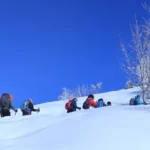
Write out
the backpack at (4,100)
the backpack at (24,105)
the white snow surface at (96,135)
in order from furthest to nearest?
1. the backpack at (24,105)
2. the backpack at (4,100)
3. the white snow surface at (96,135)

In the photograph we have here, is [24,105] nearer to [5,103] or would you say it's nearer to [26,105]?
[26,105]

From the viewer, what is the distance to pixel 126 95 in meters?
37.4

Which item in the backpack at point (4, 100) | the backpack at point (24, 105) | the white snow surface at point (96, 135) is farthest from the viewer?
the backpack at point (24, 105)

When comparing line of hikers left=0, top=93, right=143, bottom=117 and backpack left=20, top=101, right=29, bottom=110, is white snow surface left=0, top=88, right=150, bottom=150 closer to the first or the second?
line of hikers left=0, top=93, right=143, bottom=117

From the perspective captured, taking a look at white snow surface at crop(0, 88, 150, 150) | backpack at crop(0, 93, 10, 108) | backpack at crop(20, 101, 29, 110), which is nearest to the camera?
white snow surface at crop(0, 88, 150, 150)

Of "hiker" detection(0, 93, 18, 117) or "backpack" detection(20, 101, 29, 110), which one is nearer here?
"hiker" detection(0, 93, 18, 117)

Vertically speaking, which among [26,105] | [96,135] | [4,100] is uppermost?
[4,100]

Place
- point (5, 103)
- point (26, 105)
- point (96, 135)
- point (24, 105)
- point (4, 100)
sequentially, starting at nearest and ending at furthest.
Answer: point (96, 135) → point (4, 100) → point (5, 103) → point (24, 105) → point (26, 105)

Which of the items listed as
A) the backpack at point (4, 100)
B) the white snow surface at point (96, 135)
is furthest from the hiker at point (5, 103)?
the white snow surface at point (96, 135)

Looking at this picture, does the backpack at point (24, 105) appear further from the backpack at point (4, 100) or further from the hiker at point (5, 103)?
the backpack at point (4, 100)

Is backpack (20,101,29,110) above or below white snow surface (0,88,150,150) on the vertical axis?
above

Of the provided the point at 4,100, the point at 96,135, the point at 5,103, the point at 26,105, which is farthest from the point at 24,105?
the point at 96,135

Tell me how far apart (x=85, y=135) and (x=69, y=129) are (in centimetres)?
69

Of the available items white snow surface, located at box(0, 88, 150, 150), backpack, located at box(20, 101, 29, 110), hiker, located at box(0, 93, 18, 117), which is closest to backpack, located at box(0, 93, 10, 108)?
hiker, located at box(0, 93, 18, 117)
